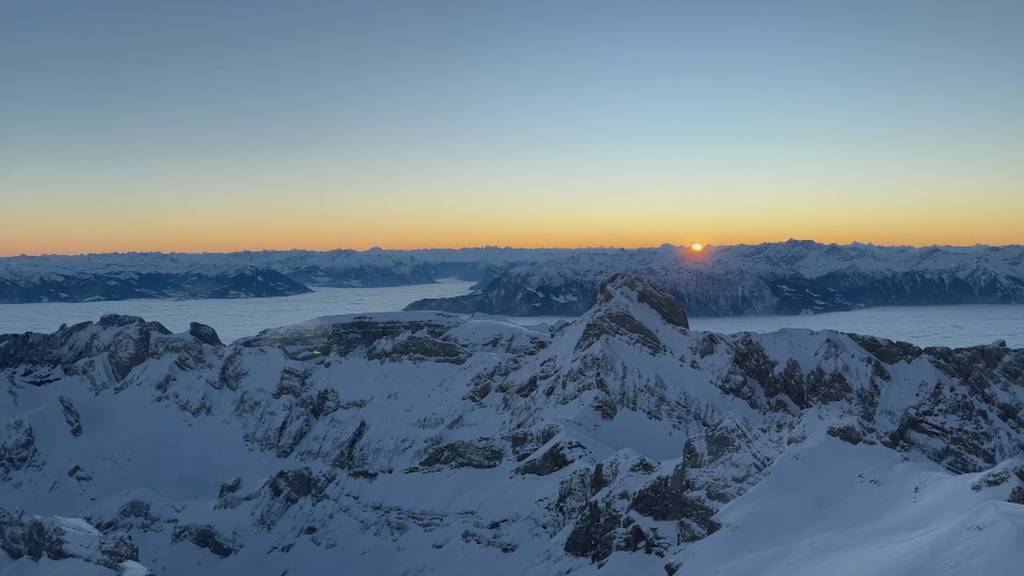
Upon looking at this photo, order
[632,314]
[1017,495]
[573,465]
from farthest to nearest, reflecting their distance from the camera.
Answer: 1. [632,314]
2. [573,465]
3. [1017,495]

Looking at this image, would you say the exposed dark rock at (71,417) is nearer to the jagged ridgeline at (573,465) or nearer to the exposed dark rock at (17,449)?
the jagged ridgeline at (573,465)

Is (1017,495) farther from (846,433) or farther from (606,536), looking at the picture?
(606,536)

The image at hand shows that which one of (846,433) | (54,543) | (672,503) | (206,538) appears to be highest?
(846,433)

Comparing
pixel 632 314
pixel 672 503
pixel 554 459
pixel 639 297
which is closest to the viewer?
pixel 672 503

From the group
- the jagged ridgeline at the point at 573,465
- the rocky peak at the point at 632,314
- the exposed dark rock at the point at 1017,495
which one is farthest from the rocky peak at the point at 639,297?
the exposed dark rock at the point at 1017,495

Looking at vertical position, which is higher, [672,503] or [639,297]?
[639,297]

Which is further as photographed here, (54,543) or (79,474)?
→ (79,474)

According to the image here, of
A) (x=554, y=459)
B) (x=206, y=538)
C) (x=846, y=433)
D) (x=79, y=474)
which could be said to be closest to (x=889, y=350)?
→ (x=554, y=459)

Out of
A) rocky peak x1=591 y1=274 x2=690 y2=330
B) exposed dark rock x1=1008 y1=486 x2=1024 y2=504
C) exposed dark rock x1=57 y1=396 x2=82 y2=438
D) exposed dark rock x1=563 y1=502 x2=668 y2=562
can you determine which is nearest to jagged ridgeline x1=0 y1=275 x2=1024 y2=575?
exposed dark rock x1=1008 y1=486 x2=1024 y2=504

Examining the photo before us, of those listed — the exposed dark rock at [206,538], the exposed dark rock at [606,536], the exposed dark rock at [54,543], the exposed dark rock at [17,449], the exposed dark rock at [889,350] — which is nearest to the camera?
the exposed dark rock at [606,536]

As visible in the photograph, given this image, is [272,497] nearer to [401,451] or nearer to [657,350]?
[401,451]
